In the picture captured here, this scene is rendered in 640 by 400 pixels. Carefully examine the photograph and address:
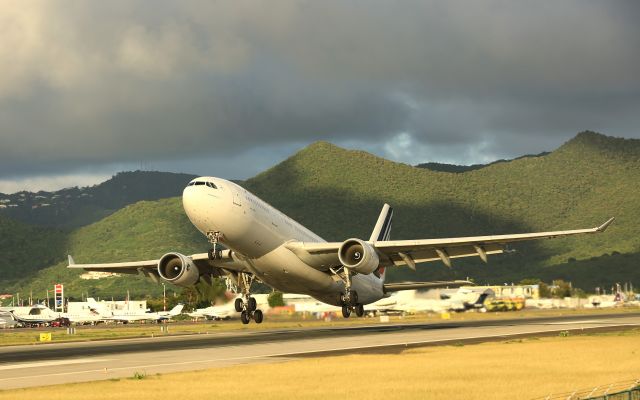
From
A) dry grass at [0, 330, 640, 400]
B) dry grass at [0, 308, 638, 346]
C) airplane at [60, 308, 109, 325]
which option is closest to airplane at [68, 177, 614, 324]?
dry grass at [0, 308, 638, 346]

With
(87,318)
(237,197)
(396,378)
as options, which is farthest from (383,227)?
(87,318)

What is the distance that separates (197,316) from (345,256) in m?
75.7

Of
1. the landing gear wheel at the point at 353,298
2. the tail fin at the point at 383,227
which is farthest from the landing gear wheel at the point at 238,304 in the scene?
the tail fin at the point at 383,227

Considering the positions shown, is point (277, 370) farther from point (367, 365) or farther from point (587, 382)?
point (587, 382)

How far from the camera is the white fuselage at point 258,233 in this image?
51031 millimetres

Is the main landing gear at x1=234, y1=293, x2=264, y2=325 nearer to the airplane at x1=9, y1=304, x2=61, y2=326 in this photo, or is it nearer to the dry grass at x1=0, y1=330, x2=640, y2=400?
the dry grass at x1=0, y1=330, x2=640, y2=400

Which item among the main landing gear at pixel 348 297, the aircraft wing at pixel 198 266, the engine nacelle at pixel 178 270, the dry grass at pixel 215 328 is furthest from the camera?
the dry grass at pixel 215 328

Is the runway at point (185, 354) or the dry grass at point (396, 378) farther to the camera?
the runway at point (185, 354)

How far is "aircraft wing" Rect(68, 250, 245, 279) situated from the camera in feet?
196

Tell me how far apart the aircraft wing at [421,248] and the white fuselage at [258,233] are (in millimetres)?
934

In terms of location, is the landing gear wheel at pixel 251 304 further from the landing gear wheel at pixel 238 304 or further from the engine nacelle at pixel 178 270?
the engine nacelle at pixel 178 270

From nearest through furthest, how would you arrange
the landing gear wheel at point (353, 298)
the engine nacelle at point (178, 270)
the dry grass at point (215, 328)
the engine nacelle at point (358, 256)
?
the engine nacelle at point (358, 256), the engine nacelle at point (178, 270), the landing gear wheel at point (353, 298), the dry grass at point (215, 328)

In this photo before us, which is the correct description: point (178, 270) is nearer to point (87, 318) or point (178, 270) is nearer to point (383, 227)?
point (383, 227)

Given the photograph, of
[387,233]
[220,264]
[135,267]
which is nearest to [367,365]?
[220,264]
